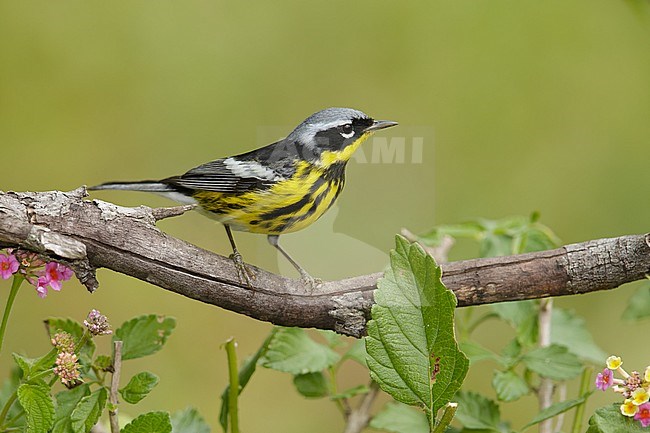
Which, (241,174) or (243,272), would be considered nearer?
(243,272)

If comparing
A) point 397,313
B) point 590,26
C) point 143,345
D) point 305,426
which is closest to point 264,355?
point 143,345

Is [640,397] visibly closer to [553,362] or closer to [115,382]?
[553,362]

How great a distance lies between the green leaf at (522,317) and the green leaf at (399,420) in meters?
0.15

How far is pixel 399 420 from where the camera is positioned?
2.60ft

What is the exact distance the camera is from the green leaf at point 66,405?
64cm

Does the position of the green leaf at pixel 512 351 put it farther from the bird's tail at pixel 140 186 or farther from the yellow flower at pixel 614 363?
A: the bird's tail at pixel 140 186

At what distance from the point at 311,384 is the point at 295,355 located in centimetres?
5

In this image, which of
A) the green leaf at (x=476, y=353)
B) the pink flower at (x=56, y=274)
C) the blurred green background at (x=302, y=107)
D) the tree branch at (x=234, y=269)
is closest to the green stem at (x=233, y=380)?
the tree branch at (x=234, y=269)

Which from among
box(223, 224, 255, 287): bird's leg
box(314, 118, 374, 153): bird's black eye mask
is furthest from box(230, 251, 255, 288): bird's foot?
box(314, 118, 374, 153): bird's black eye mask

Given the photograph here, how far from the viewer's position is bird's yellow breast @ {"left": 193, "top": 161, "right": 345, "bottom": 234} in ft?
2.99

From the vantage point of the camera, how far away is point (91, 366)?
2.23 feet

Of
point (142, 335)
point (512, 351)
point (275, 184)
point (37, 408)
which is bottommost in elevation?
point (37, 408)

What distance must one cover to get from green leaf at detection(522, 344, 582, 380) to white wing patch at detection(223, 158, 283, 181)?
1.09 feet

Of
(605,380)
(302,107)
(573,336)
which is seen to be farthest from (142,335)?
(302,107)
